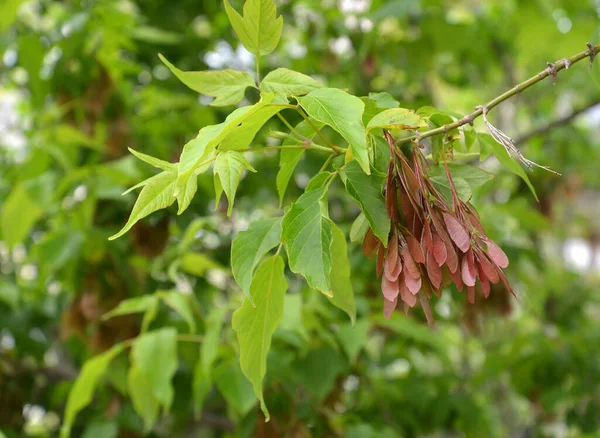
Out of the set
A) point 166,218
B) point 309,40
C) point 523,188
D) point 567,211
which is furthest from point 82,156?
point 567,211

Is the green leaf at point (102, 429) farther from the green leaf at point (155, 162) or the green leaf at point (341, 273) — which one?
the green leaf at point (155, 162)

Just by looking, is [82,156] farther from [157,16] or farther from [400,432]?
[400,432]

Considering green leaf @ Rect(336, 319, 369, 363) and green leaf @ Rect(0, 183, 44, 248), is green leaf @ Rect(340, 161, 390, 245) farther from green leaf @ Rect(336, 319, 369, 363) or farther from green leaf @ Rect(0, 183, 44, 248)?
green leaf @ Rect(0, 183, 44, 248)

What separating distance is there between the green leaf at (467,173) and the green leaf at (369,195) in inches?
3.7

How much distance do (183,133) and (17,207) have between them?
637 mm

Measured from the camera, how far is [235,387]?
126 cm

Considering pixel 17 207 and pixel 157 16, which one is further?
pixel 157 16

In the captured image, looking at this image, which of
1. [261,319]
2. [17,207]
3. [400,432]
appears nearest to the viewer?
[261,319]

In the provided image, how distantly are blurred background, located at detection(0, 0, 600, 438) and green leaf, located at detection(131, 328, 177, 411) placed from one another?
0.10 m

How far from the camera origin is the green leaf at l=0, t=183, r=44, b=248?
5.28ft

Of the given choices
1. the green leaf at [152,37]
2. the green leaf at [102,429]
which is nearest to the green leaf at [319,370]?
the green leaf at [102,429]

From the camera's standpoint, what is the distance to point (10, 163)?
7.81 ft

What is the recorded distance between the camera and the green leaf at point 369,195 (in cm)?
66

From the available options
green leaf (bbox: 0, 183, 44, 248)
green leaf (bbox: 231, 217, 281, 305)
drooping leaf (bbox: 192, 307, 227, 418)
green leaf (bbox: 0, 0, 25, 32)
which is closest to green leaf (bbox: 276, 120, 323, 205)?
green leaf (bbox: 231, 217, 281, 305)
